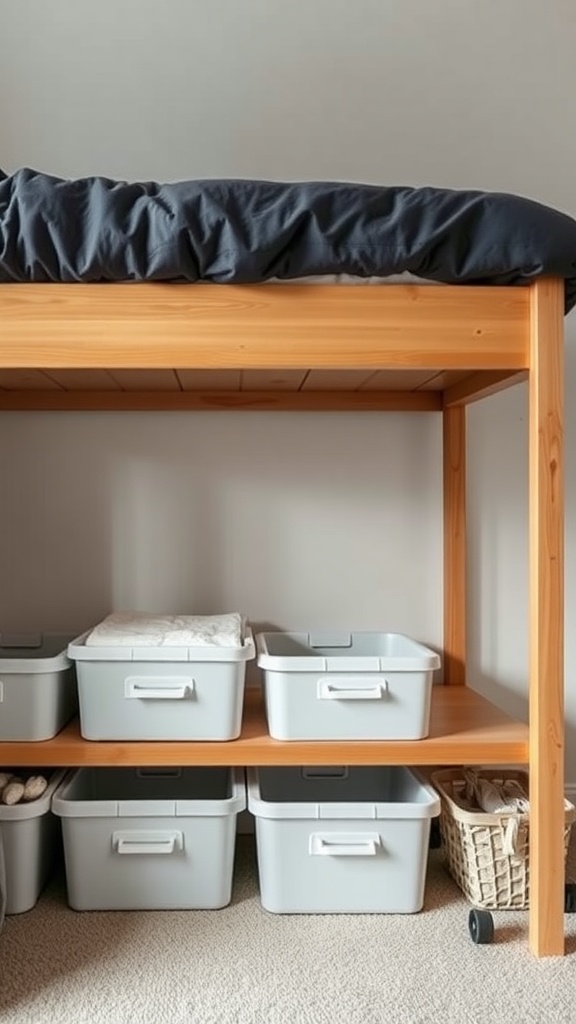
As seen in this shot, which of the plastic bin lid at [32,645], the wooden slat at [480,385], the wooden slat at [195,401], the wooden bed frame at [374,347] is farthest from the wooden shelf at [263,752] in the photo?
the wooden slat at [195,401]

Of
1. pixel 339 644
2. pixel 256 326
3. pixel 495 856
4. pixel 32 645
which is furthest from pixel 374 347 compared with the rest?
pixel 32 645

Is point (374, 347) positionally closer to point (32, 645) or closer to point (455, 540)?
point (455, 540)

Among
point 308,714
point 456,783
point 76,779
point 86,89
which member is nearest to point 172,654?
point 308,714

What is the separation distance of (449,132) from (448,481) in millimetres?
747

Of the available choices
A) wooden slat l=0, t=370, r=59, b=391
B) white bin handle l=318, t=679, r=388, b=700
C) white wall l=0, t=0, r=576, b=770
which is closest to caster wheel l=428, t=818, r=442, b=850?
white wall l=0, t=0, r=576, b=770

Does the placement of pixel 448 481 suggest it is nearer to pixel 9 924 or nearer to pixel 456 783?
pixel 456 783

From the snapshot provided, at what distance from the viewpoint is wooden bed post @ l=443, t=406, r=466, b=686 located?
1.63 meters

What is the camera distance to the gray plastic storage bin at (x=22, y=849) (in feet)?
4.13

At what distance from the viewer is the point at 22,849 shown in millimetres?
1271

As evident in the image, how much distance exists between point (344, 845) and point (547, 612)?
49 centimetres

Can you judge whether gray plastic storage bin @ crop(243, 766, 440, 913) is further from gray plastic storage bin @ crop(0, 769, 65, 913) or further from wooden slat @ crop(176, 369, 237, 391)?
wooden slat @ crop(176, 369, 237, 391)

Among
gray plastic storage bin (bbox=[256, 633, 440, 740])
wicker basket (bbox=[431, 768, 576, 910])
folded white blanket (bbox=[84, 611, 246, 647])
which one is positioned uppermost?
folded white blanket (bbox=[84, 611, 246, 647])

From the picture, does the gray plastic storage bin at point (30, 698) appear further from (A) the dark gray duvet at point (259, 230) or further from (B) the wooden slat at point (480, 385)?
(B) the wooden slat at point (480, 385)

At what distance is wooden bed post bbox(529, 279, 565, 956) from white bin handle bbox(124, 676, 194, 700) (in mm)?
534
